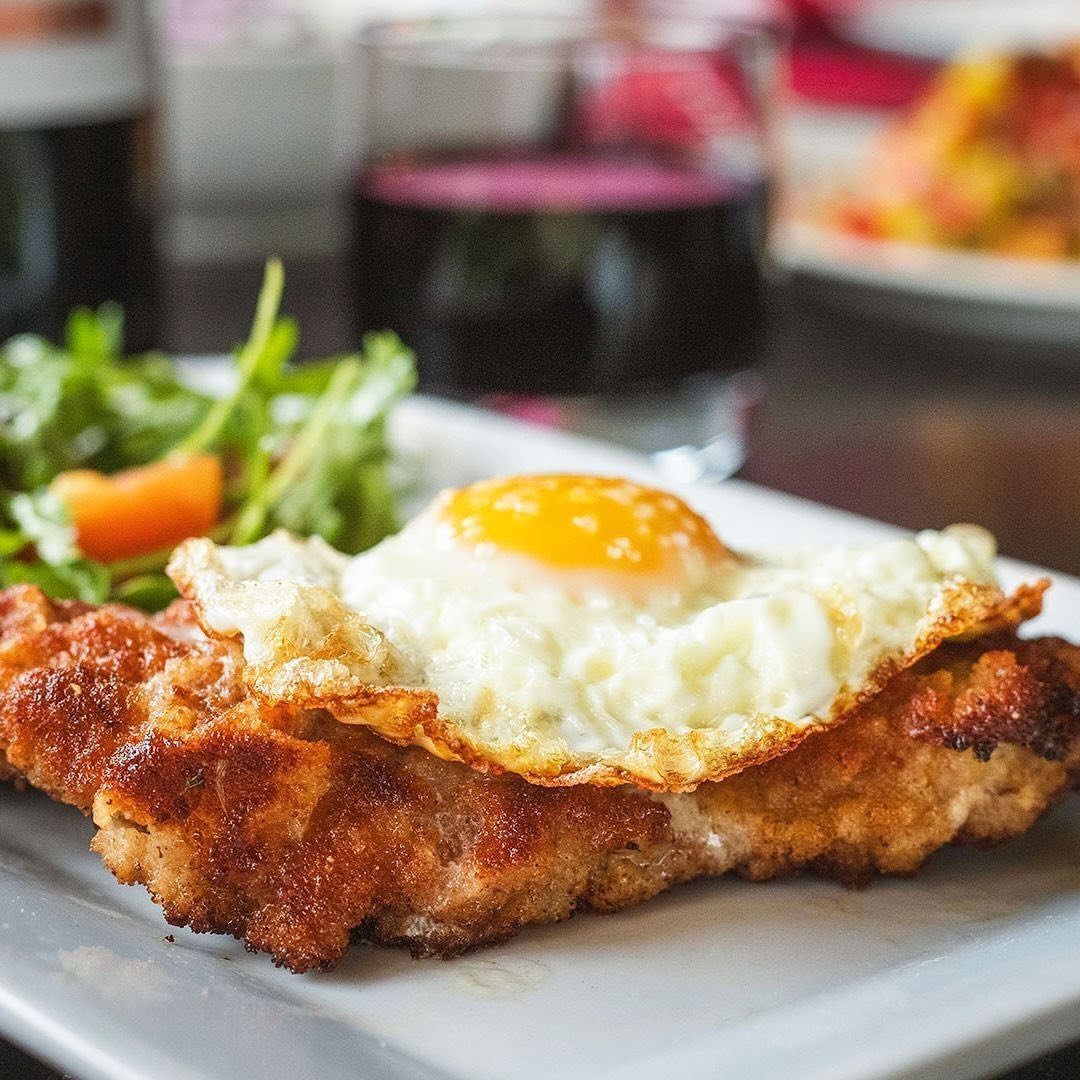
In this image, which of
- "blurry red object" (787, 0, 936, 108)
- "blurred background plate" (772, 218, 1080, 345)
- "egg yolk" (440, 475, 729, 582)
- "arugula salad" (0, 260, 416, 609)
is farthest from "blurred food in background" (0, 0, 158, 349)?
"blurry red object" (787, 0, 936, 108)

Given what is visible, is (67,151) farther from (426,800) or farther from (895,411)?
(426,800)

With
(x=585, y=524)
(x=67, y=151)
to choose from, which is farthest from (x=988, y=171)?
(x=585, y=524)

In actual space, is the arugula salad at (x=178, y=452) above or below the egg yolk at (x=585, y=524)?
below

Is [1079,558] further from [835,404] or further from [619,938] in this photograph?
[619,938]

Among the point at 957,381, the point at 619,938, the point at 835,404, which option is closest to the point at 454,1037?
the point at 619,938

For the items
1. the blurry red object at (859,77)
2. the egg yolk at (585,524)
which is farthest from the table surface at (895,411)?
the blurry red object at (859,77)

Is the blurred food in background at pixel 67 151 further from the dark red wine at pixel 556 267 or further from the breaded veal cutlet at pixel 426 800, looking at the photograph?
the breaded veal cutlet at pixel 426 800
